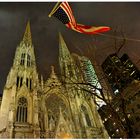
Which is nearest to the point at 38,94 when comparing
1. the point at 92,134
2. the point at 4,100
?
the point at 4,100

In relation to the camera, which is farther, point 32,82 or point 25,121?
point 32,82

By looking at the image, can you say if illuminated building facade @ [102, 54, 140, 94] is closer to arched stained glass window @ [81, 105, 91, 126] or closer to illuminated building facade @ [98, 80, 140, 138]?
illuminated building facade @ [98, 80, 140, 138]

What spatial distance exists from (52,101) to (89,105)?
6.85 m

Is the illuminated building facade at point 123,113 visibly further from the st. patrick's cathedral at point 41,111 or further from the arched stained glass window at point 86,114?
the arched stained glass window at point 86,114

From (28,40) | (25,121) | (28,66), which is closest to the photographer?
(25,121)

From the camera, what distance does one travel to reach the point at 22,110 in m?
27.7

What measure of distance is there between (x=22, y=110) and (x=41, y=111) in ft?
9.26

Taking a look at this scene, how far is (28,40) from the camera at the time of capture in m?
45.9

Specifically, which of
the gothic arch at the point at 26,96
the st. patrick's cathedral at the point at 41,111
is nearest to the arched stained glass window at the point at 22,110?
the st. patrick's cathedral at the point at 41,111

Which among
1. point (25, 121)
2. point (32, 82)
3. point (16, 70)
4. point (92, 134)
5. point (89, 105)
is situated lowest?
point (92, 134)

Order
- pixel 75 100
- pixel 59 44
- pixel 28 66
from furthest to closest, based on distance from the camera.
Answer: pixel 59 44 < pixel 28 66 < pixel 75 100

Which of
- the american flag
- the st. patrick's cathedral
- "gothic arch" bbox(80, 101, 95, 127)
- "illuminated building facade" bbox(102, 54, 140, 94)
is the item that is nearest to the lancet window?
the st. patrick's cathedral

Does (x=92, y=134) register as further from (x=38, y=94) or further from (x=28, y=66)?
(x=28, y=66)

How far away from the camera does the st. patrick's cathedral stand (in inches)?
997
